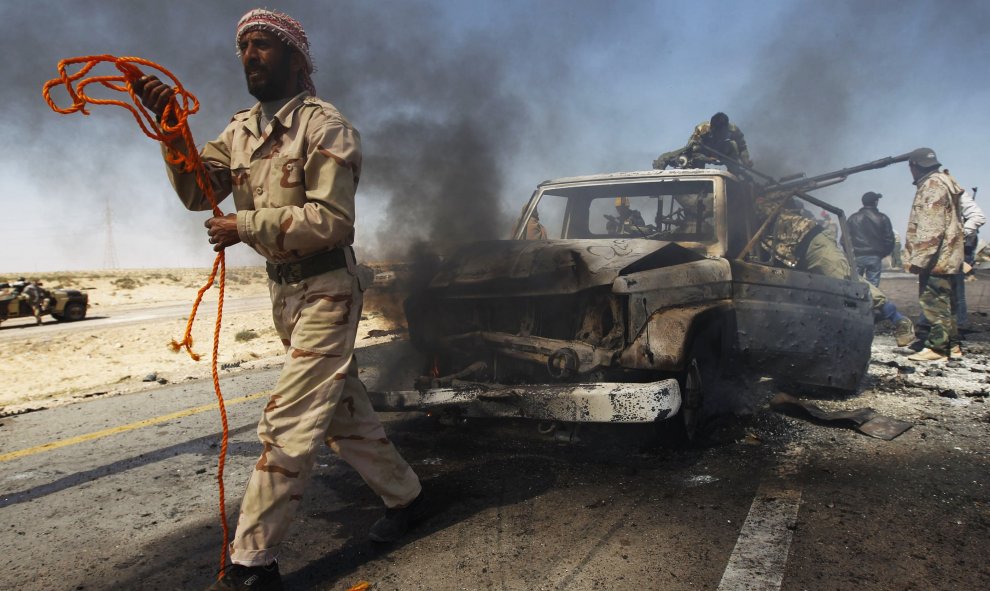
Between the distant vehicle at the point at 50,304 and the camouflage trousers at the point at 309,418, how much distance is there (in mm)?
14714

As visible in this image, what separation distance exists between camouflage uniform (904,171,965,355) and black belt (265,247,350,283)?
649cm

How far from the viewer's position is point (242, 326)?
12.4 meters

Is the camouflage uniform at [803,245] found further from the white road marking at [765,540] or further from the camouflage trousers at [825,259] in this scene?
the white road marking at [765,540]

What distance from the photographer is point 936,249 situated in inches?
251

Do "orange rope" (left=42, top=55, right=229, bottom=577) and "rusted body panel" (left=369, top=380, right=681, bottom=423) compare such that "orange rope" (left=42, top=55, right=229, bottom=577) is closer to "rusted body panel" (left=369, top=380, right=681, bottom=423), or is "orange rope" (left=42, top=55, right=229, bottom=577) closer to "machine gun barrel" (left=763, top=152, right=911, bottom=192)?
"rusted body panel" (left=369, top=380, right=681, bottom=423)

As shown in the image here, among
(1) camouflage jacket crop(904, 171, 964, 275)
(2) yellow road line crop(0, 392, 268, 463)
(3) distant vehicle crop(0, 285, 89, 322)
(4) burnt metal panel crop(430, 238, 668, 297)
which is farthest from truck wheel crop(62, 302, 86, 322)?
(1) camouflage jacket crop(904, 171, 964, 275)

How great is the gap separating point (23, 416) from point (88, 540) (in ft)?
10.6

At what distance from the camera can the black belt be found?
2.31 m

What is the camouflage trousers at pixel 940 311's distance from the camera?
21.0ft

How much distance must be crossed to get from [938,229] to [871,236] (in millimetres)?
3683

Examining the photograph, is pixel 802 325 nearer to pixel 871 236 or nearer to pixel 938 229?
pixel 938 229

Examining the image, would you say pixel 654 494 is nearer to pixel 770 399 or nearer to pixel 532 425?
pixel 532 425

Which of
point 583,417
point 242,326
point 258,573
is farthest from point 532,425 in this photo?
point 242,326

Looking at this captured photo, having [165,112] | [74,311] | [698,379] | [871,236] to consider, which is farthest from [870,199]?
[74,311]
